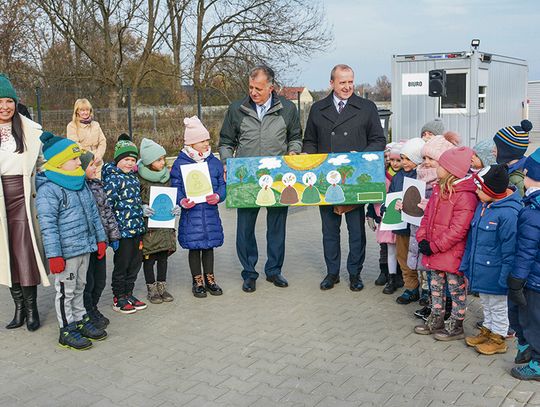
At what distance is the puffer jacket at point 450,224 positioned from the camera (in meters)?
4.78

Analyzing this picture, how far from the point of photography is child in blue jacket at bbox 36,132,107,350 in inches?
193

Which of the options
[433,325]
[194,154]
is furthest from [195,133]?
[433,325]

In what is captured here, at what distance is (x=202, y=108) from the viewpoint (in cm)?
2191

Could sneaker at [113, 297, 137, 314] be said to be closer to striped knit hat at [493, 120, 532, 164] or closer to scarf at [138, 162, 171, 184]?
scarf at [138, 162, 171, 184]

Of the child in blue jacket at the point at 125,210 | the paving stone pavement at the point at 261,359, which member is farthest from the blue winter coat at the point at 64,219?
the paving stone pavement at the point at 261,359

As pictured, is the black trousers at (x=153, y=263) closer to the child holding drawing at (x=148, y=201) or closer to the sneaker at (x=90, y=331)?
the child holding drawing at (x=148, y=201)

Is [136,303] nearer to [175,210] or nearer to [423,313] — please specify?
[175,210]

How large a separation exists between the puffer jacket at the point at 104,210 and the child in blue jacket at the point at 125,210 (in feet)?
Result: 0.38

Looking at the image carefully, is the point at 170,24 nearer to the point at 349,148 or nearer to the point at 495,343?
the point at 349,148

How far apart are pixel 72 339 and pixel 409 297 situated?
3.13 metres

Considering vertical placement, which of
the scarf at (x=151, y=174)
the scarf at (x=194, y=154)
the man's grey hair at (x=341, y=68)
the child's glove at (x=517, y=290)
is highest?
the man's grey hair at (x=341, y=68)

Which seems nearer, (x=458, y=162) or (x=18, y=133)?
(x=458, y=162)

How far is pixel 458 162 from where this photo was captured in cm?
480

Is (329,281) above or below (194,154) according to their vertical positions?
below
